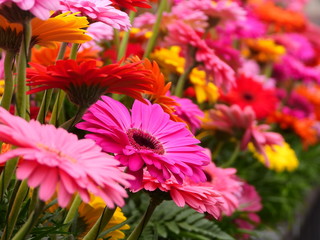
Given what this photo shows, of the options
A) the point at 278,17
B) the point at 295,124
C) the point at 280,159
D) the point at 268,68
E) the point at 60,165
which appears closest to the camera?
the point at 60,165

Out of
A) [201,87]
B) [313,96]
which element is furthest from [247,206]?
[313,96]

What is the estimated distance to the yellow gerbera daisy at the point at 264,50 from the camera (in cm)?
187

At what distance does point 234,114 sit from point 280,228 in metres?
0.56

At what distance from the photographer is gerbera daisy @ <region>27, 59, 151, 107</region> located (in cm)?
45

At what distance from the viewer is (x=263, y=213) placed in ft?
5.06

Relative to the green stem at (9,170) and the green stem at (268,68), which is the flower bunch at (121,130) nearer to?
the green stem at (9,170)

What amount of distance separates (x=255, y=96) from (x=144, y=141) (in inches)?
38.2

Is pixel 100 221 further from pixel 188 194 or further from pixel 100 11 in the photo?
pixel 100 11

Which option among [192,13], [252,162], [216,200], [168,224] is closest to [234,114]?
[192,13]

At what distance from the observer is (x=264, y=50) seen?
188 centimetres

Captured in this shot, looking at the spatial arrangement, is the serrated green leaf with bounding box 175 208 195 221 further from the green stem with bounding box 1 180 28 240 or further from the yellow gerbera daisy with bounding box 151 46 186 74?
the green stem with bounding box 1 180 28 240

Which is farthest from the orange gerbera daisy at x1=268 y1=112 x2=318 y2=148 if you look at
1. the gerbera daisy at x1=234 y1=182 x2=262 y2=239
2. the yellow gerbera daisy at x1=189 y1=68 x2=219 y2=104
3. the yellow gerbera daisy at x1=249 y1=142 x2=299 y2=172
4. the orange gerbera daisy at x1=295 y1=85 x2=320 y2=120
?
the yellow gerbera daisy at x1=189 y1=68 x2=219 y2=104

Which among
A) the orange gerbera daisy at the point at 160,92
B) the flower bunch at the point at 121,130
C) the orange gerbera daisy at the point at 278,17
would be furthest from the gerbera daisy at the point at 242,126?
the orange gerbera daisy at the point at 278,17

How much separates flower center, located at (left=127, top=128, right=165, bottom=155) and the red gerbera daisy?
851 millimetres
